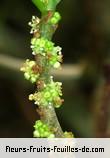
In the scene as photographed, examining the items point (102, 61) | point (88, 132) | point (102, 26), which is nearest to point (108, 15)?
point (102, 26)

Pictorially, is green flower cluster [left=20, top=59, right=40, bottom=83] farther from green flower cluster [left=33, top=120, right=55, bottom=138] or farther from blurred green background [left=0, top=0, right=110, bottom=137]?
blurred green background [left=0, top=0, right=110, bottom=137]

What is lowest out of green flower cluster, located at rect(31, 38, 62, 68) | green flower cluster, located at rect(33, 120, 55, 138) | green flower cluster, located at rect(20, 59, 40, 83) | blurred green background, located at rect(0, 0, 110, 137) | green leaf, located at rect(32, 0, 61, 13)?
green flower cluster, located at rect(33, 120, 55, 138)

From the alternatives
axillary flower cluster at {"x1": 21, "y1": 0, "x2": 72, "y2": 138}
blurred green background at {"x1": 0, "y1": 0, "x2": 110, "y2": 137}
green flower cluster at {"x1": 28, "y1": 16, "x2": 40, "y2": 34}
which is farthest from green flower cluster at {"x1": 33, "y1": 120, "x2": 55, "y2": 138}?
blurred green background at {"x1": 0, "y1": 0, "x2": 110, "y2": 137}

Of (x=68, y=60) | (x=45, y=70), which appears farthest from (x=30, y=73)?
(x=68, y=60)

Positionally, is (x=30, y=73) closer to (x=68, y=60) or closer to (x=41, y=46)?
(x=41, y=46)

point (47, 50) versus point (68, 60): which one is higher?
point (68, 60)
